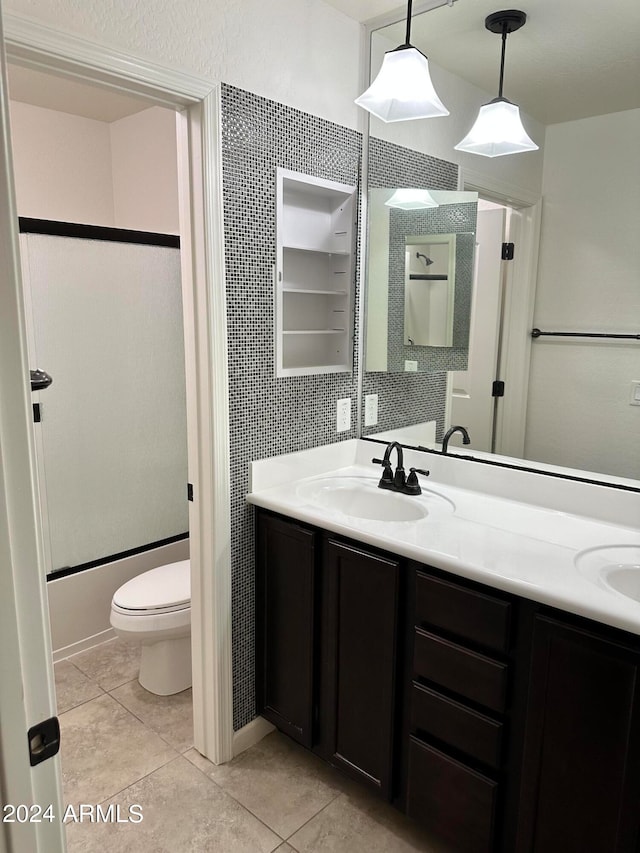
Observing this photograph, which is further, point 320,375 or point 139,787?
point 320,375

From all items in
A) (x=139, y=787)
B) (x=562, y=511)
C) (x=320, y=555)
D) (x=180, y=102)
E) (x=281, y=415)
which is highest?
(x=180, y=102)

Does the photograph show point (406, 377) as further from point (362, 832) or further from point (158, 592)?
point (362, 832)

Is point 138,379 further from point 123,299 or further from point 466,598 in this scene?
point 466,598

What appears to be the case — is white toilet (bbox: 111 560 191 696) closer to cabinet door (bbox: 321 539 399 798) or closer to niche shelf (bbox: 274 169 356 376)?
cabinet door (bbox: 321 539 399 798)

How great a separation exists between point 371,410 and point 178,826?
1582 mm

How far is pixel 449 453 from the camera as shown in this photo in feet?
7.52

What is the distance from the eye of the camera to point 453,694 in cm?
162

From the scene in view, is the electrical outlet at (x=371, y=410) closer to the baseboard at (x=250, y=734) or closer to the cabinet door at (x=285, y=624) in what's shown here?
the cabinet door at (x=285, y=624)

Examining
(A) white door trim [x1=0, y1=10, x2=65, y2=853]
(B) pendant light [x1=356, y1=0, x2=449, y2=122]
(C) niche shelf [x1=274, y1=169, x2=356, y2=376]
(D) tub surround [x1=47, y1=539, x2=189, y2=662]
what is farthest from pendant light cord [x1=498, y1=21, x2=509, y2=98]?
(D) tub surround [x1=47, y1=539, x2=189, y2=662]

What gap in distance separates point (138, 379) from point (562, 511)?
201 cm

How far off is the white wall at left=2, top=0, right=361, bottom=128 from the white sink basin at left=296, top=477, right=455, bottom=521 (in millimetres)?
1307

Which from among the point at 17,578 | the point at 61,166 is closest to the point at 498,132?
the point at 17,578

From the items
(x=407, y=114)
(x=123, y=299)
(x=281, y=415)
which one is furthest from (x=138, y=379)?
(x=407, y=114)

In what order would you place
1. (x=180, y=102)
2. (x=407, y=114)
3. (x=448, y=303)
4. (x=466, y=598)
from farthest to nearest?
(x=448, y=303), (x=407, y=114), (x=180, y=102), (x=466, y=598)
